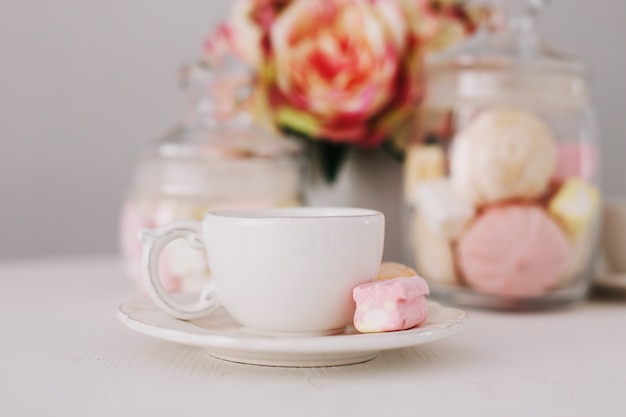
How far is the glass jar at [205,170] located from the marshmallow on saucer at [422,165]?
0.10 metres

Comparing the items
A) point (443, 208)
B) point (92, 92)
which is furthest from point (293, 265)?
point (92, 92)

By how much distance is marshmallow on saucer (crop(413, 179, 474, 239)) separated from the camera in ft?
2.02

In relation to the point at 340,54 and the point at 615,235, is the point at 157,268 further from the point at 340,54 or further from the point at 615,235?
the point at 615,235

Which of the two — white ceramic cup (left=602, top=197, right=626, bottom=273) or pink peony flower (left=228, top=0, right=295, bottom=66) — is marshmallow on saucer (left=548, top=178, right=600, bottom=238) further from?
pink peony flower (left=228, top=0, right=295, bottom=66)

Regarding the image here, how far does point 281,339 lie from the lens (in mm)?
384

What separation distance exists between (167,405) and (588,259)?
A: 438 millimetres

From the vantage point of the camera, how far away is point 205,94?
29.2 inches

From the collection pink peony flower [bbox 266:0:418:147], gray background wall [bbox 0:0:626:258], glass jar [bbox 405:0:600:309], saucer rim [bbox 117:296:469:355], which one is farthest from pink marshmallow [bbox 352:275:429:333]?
gray background wall [bbox 0:0:626:258]

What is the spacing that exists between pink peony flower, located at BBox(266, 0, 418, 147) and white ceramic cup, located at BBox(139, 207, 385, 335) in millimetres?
320

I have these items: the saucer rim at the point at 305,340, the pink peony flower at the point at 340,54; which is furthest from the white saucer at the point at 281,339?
the pink peony flower at the point at 340,54

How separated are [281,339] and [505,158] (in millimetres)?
295

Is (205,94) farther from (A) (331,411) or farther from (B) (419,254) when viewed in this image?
(A) (331,411)

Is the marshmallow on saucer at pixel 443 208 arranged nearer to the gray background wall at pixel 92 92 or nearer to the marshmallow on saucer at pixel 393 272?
the marshmallow on saucer at pixel 393 272

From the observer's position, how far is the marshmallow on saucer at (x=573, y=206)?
616 millimetres
